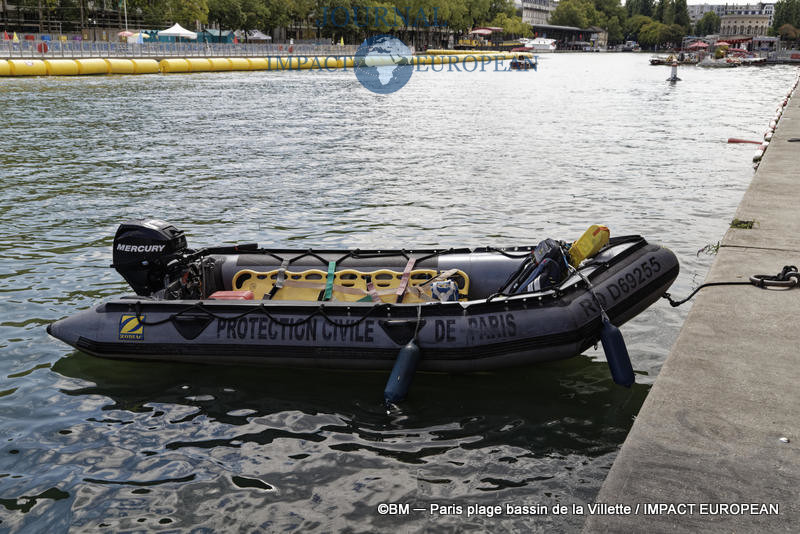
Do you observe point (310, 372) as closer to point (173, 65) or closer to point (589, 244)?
point (589, 244)

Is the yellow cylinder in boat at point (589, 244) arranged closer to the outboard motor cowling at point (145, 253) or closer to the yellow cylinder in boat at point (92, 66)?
the outboard motor cowling at point (145, 253)

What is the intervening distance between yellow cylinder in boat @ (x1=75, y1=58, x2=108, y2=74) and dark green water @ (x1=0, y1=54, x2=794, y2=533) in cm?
2047

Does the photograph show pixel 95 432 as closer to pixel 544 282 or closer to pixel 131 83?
pixel 544 282

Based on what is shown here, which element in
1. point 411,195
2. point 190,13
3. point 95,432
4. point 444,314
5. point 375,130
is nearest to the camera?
point 95,432

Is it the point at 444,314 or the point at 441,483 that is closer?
the point at 441,483

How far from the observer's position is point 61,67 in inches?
1973

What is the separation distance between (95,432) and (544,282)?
179 inches

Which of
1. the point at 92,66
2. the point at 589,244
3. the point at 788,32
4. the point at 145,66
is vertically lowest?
the point at 589,244

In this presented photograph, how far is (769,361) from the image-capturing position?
577cm

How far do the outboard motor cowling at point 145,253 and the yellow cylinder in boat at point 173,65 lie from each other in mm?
54530

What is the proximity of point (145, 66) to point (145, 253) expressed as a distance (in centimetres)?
5330

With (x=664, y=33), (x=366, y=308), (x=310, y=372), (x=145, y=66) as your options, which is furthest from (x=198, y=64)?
(x=664, y=33)

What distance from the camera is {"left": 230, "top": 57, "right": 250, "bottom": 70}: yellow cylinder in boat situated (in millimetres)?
66562

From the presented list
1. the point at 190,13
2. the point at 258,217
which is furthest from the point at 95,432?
the point at 190,13
